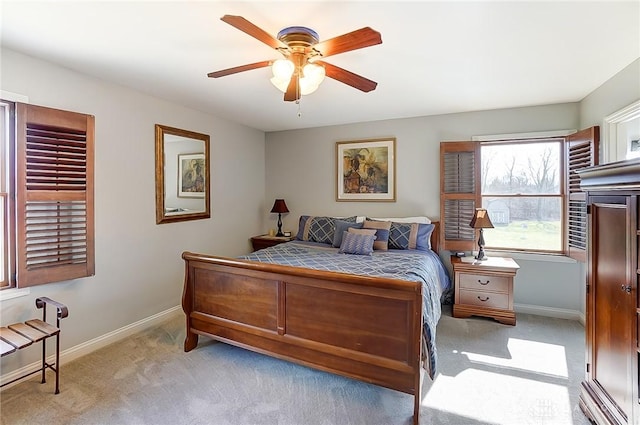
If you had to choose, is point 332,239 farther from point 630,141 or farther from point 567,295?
point 630,141

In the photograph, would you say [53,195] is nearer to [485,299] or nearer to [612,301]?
[612,301]

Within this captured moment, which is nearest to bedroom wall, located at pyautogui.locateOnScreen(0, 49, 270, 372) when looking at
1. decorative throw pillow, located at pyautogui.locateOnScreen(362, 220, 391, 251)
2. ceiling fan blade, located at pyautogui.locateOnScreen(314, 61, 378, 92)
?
decorative throw pillow, located at pyautogui.locateOnScreen(362, 220, 391, 251)

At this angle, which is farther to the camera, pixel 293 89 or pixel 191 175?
pixel 191 175

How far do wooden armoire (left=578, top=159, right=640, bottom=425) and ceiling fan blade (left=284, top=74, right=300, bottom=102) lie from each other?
6.02 feet

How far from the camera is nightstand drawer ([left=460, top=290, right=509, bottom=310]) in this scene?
3473mm

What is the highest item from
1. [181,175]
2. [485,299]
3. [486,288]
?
[181,175]

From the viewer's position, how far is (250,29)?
163cm

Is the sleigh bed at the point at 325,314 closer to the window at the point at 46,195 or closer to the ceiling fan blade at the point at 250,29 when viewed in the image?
the window at the point at 46,195

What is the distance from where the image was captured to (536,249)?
379 cm

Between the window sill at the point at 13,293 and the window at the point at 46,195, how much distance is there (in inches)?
1.8

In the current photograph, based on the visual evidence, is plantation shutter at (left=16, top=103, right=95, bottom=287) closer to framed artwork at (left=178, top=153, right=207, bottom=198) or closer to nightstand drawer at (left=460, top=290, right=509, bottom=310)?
framed artwork at (left=178, top=153, right=207, bottom=198)

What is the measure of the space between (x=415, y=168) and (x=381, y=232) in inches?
42.8

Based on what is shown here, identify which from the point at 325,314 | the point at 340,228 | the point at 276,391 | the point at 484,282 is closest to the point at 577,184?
the point at 484,282

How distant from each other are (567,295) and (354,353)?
2.95 meters
